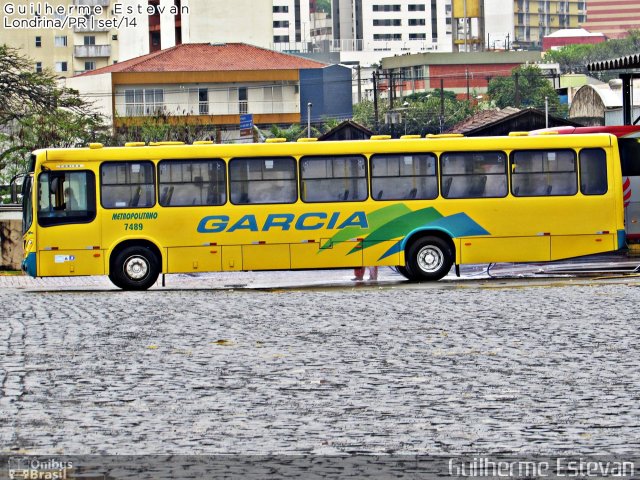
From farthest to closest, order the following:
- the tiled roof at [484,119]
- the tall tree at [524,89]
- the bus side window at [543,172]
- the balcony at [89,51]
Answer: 1. the balcony at [89,51]
2. the tall tree at [524,89]
3. the tiled roof at [484,119]
4. the bus side window at [543,172]

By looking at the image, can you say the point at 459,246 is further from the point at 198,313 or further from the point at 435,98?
the point at 435,98

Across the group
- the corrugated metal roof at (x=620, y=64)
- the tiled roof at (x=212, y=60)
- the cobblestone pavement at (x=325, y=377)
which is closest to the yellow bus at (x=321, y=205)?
the cobblestone pavement at (x=325, y=377)

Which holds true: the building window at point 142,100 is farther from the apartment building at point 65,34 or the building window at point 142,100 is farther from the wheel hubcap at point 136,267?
the wheel hubcap at point 136,267

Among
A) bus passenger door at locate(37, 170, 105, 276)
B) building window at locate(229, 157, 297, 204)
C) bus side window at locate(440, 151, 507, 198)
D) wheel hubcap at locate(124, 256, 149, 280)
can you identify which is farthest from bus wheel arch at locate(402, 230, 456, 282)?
bus passenger door at locate(37, 170, 105, 276)

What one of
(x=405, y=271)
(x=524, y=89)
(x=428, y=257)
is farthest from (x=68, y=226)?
(x=524, y=89)

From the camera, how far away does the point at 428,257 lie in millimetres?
27562

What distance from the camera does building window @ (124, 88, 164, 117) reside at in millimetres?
101250

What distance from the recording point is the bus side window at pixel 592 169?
27.9 meters

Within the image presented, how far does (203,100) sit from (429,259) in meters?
76.0

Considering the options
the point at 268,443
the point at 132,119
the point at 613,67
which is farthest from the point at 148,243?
the point at 132,119

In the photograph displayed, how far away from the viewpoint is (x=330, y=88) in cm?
11444

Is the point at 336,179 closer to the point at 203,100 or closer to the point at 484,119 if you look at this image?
the point at 484,119

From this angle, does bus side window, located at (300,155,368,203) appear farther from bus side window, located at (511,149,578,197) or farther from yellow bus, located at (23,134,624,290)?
bus side window, located at (511,149,578,197)

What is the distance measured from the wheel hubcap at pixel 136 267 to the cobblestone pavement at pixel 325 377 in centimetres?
623
